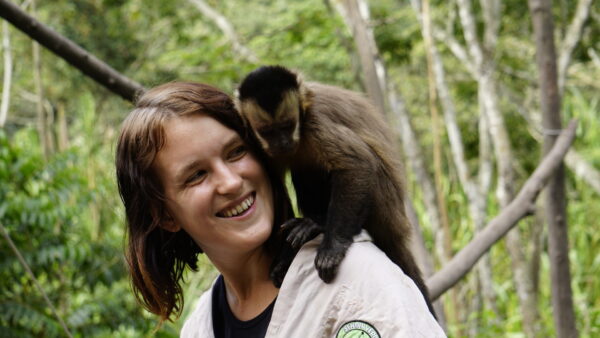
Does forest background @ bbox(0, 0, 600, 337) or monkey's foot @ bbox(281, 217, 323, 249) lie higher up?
monkey's foot @ bbox(281, 217, 323, 249)

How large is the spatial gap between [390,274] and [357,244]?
149mm

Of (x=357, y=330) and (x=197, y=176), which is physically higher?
(x=197, y=176)

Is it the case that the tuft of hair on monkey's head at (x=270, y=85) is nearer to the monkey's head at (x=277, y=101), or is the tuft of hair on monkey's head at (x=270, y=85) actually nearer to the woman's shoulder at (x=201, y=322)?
the monkey's head at (x=277, y=101)

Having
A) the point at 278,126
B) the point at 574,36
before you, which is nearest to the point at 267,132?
the point at 278,126

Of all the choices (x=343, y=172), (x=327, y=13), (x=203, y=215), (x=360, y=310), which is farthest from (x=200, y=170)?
(x=327, y=13)

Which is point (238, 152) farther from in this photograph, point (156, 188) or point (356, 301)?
point (356, 301)

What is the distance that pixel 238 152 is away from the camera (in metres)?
1.36

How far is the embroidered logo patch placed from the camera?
1.05 meters

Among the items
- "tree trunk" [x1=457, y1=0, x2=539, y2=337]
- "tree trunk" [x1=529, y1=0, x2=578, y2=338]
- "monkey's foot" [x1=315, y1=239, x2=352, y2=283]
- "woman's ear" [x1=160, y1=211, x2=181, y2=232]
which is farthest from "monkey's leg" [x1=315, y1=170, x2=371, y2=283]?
"tree trunk" [x1=457, y1=0, x2=539, y2=337]

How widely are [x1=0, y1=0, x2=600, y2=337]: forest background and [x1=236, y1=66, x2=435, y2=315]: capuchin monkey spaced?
0.57 feet

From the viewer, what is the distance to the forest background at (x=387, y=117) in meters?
2.93

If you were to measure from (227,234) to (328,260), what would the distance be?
0.21 m

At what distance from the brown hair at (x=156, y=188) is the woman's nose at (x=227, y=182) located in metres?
0.13

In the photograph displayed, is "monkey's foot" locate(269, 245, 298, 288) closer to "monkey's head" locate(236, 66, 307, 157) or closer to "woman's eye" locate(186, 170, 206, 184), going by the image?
"woman's eye" locate(186, 170, 206, 184)
